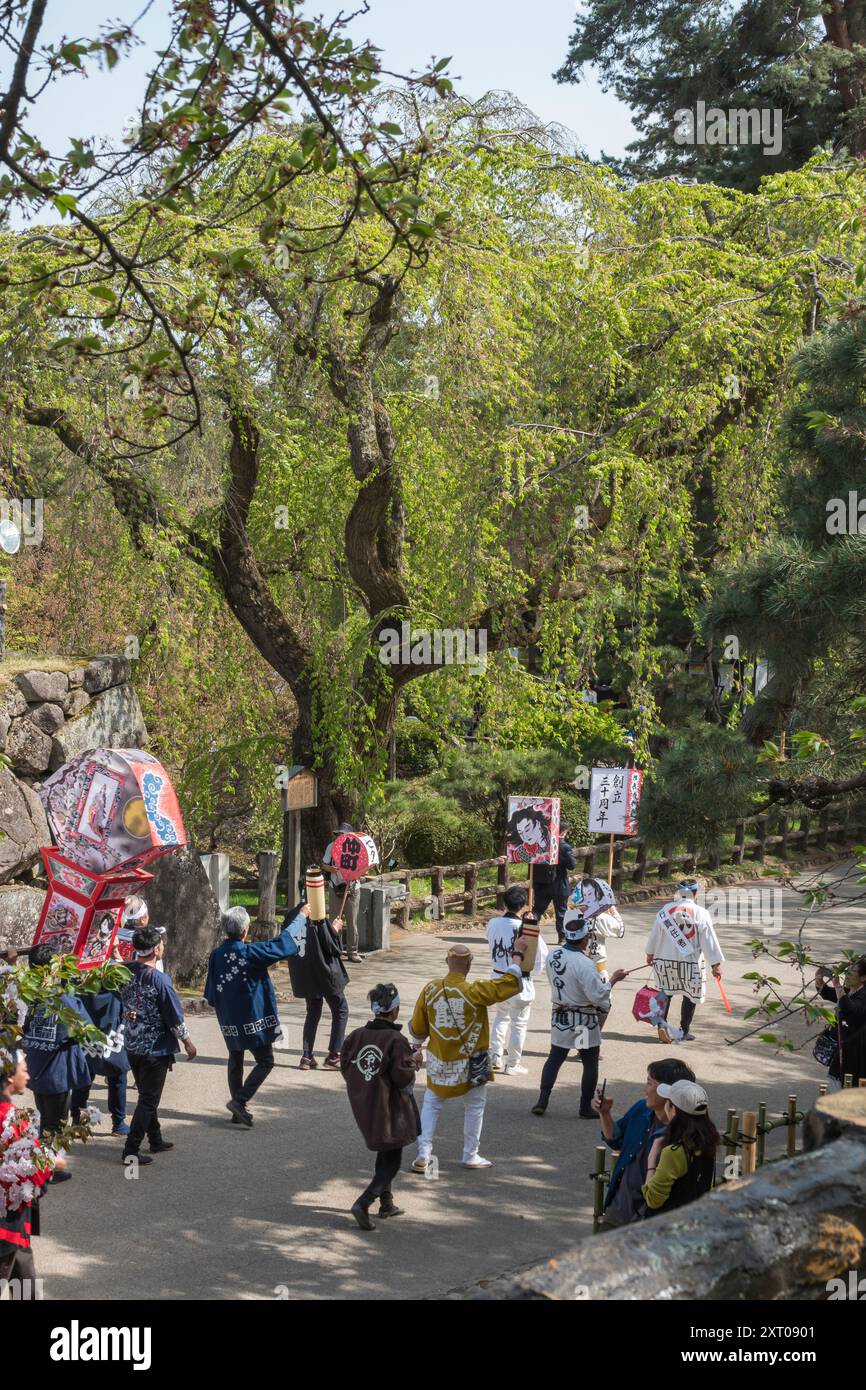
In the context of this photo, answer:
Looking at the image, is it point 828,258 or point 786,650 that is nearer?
point 786,650

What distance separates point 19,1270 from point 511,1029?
550cm

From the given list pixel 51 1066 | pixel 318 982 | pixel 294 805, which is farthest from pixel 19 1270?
pixel 294 805

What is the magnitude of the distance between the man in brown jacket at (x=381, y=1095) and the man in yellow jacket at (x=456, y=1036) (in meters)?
0.74

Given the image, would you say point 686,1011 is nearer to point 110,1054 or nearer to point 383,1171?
point 383,1171

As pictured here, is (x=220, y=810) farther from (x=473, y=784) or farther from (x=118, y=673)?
(x=118, y=673)

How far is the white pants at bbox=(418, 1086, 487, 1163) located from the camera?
27.4 feet

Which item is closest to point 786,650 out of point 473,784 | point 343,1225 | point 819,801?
point 819,801

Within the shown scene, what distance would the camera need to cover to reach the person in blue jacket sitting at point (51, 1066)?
7.75 metres

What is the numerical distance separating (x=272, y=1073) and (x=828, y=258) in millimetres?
10433

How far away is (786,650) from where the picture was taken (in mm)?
6406

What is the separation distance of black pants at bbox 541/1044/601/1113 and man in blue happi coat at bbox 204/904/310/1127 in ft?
6.43

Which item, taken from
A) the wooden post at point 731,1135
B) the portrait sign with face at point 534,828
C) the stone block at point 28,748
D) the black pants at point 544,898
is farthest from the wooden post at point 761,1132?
the black pants at point 544,898

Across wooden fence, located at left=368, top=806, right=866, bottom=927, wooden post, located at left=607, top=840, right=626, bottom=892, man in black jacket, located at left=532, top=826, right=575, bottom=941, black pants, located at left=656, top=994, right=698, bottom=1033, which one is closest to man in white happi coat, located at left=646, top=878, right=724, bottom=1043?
black pants, located at left=656, top=994, right=698, bottom=1033

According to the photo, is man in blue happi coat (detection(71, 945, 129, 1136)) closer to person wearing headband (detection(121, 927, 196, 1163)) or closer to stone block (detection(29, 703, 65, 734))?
person wearing headband (detection(121, 927, 196, 1163))
